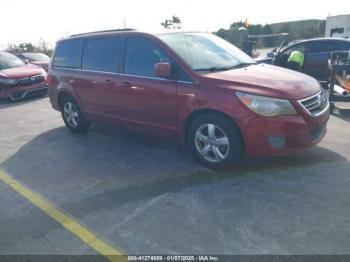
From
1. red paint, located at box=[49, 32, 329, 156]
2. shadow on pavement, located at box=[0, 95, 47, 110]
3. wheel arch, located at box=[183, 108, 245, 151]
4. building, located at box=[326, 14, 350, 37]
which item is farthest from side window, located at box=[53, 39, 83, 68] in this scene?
building, located at box=[326, 14, 350, 37]

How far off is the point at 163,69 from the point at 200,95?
1.94 feet

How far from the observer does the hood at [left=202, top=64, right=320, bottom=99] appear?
12.7ft

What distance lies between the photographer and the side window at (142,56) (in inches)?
185

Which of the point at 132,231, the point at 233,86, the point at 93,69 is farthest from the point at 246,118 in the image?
the point at 93,69

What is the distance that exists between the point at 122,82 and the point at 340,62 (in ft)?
16.8

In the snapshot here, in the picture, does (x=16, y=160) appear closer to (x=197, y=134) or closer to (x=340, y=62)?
(x=197, y=134)

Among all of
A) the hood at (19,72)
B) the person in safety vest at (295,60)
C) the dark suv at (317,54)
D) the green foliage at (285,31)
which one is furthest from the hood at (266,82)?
the green foliage at (285,31)

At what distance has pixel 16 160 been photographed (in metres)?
5.30

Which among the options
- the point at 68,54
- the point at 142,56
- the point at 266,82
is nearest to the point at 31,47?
the point at 68,54

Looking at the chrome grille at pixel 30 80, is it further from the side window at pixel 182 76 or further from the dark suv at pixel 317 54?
the side window at pixel 182 76

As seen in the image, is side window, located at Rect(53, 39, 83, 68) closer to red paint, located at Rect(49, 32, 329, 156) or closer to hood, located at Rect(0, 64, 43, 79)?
red paint, located at Rect(49, 32, 329, 156)

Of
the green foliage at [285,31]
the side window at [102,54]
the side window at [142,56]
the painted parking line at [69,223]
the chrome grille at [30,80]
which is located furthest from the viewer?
the green foliage at [285,31]

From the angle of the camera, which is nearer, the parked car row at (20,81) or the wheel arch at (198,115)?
the wheel arch at (198,115)

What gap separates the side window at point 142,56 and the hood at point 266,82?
858mm
